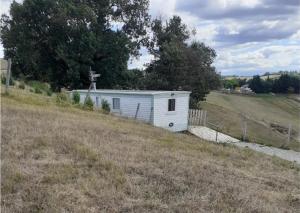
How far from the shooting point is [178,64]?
34.9m

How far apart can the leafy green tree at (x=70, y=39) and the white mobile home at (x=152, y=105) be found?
27.5 feet

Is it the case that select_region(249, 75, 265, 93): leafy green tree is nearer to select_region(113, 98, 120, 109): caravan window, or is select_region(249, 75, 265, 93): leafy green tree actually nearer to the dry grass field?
select_region(113, 98, 120, 109): caravan window

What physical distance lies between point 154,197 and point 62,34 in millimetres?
29842

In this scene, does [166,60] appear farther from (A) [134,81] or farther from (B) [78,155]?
(B) [78,155]

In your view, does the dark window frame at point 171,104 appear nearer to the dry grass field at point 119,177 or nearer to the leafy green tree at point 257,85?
the dry grass field at point 119,177

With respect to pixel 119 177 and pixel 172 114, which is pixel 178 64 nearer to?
pixel 172 114

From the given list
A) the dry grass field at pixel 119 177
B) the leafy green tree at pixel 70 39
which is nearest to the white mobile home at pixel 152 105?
the leafy green tree at pixel 70 39

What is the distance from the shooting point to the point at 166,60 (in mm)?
34969

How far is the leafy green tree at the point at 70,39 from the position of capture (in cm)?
3309

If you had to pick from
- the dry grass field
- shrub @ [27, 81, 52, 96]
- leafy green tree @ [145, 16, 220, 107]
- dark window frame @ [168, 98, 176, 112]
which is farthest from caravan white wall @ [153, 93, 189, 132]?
the dry grass field

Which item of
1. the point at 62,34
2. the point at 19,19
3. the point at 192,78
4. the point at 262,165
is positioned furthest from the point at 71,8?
the point at 262,165

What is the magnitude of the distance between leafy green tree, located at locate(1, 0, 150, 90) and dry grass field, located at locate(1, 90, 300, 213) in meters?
25.0

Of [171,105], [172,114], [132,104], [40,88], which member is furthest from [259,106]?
[40,88]

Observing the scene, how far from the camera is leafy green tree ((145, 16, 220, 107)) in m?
Result: 34.8
